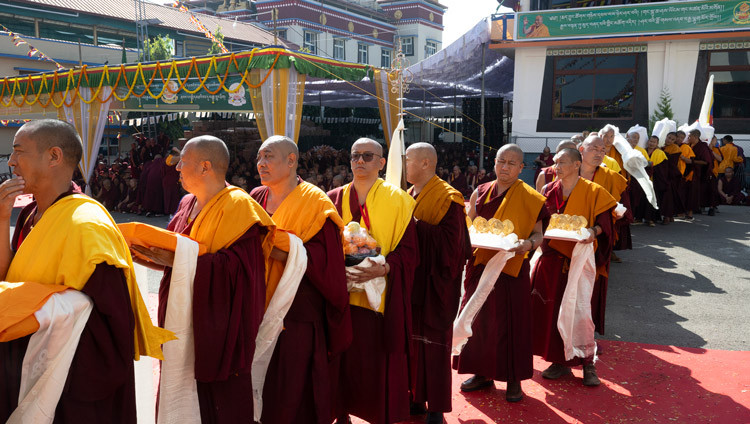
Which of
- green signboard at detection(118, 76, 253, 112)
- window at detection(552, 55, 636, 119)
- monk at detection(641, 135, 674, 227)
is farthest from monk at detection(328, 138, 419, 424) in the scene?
window at detection(552, 55, 636, 119)

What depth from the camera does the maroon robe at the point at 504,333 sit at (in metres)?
4.07

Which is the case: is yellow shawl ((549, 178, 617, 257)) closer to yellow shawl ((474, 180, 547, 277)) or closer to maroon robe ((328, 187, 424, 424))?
yellow shawl ((474, 180, 547, 277))

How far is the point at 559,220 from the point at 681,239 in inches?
271

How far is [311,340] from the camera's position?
3191mm

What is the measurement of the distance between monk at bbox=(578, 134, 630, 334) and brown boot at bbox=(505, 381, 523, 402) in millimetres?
1135

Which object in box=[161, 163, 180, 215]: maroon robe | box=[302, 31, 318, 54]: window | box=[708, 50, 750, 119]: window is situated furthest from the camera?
box=[302, 31, 318, 54]: window

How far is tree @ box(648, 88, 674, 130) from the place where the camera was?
16438 millimetres

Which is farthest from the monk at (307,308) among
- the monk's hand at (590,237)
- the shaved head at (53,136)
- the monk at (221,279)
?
the monk's hand at (590,237)

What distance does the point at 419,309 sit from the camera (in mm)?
3875

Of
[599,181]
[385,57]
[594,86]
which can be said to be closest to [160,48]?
[385,57]

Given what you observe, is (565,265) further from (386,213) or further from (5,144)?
(5,144)

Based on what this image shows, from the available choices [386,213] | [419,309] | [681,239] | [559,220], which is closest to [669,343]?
[559,220]

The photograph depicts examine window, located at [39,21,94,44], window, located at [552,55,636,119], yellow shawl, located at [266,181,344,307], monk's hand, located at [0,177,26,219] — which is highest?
window, located at [39,21,94,44]

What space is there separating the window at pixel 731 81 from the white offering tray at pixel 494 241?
51.7 ft
